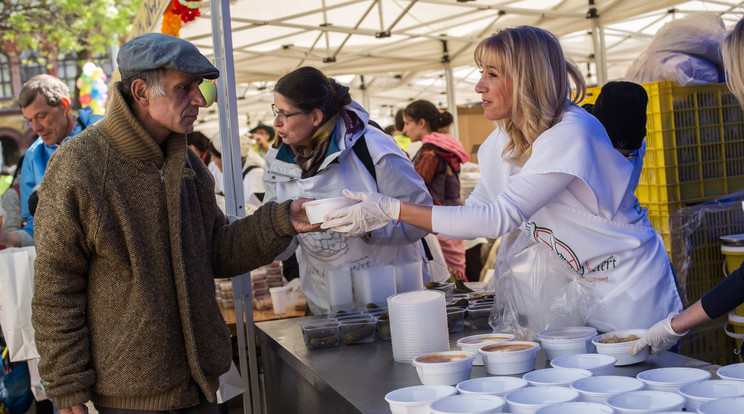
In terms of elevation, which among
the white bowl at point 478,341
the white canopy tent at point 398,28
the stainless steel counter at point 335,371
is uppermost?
the white canopy tent at point 398,28

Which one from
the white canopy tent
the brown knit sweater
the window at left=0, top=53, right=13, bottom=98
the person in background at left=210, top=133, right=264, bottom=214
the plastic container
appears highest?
the window at left=0, top=53, right=13, bottom=98

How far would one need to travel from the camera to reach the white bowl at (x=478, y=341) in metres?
2.14

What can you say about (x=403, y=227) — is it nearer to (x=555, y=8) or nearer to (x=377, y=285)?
(x=377, y=285)

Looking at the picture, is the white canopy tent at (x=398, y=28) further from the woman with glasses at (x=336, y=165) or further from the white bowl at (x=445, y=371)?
the white bowl at (x=445, y=371)

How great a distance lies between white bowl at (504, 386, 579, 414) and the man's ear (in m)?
1.40

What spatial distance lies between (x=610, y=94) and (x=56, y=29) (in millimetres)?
16513

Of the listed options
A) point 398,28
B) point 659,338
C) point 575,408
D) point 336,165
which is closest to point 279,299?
point 336,165

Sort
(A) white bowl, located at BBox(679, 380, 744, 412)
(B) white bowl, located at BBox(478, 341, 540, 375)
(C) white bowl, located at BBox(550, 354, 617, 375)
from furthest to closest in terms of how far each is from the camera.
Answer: (B) white bowl, located at BBox(478, 341, 540, 375)
(C) white bowl, located at BBox(550, 354, 617, 375)
(A) white bowl, located at BBox(679, 380, 744, 412)

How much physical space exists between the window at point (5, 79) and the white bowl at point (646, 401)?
32693 mm

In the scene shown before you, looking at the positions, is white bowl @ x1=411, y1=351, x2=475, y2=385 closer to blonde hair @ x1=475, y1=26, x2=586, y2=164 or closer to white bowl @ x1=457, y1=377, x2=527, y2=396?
white bowl @ x1=457, y1=377, x2=527, y2=396

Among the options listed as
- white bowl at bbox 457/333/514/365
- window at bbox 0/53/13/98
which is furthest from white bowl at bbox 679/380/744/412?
window at bbox 0/53/13/98

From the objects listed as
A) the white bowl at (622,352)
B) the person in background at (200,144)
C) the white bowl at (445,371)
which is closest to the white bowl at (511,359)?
the white bowl at (445,371)

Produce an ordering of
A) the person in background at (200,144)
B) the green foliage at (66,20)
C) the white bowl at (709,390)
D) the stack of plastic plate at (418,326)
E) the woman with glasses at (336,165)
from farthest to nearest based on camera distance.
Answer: the green foliage at (66,20) < the person in background at (200,144) < the woman with glasses at (336,165) < the stack of plastic plate at (418,326) < the white bowl at (709,390)

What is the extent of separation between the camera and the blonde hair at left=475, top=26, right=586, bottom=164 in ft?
7.59
